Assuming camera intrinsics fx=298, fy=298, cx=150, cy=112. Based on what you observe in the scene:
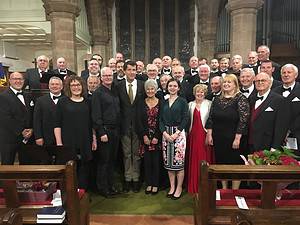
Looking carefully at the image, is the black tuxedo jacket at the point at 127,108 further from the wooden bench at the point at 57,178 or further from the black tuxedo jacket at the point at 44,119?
the wooden bench at the point at 57,178

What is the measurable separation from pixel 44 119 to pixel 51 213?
1.50 meters

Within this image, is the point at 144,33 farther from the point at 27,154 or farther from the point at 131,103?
the point at 27,154

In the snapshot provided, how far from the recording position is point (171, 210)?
3.12 metres

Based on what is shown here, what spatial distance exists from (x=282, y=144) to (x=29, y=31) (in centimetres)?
1099

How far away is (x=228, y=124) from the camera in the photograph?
305 cm

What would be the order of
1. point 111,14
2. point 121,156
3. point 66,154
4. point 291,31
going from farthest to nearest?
point 111,14 → point 291,31 → point 121,156 → point 66,154

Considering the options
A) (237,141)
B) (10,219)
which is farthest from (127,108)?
(10,219)

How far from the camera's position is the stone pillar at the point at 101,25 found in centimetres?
1162

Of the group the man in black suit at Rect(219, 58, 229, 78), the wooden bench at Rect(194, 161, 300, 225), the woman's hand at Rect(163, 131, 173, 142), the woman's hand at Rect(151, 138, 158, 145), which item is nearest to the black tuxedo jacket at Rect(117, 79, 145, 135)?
the woman's hand at Rect(151, 138, 158, 145)

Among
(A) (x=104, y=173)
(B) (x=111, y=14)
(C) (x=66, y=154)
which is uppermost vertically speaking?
(B) (x=111, y=14)

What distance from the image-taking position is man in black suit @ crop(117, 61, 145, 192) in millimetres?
3477

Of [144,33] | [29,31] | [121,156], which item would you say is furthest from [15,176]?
[144,33]

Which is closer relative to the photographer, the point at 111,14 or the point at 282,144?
the point at 282,144

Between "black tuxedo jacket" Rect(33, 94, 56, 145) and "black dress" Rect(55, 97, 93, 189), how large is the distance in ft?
0.45
